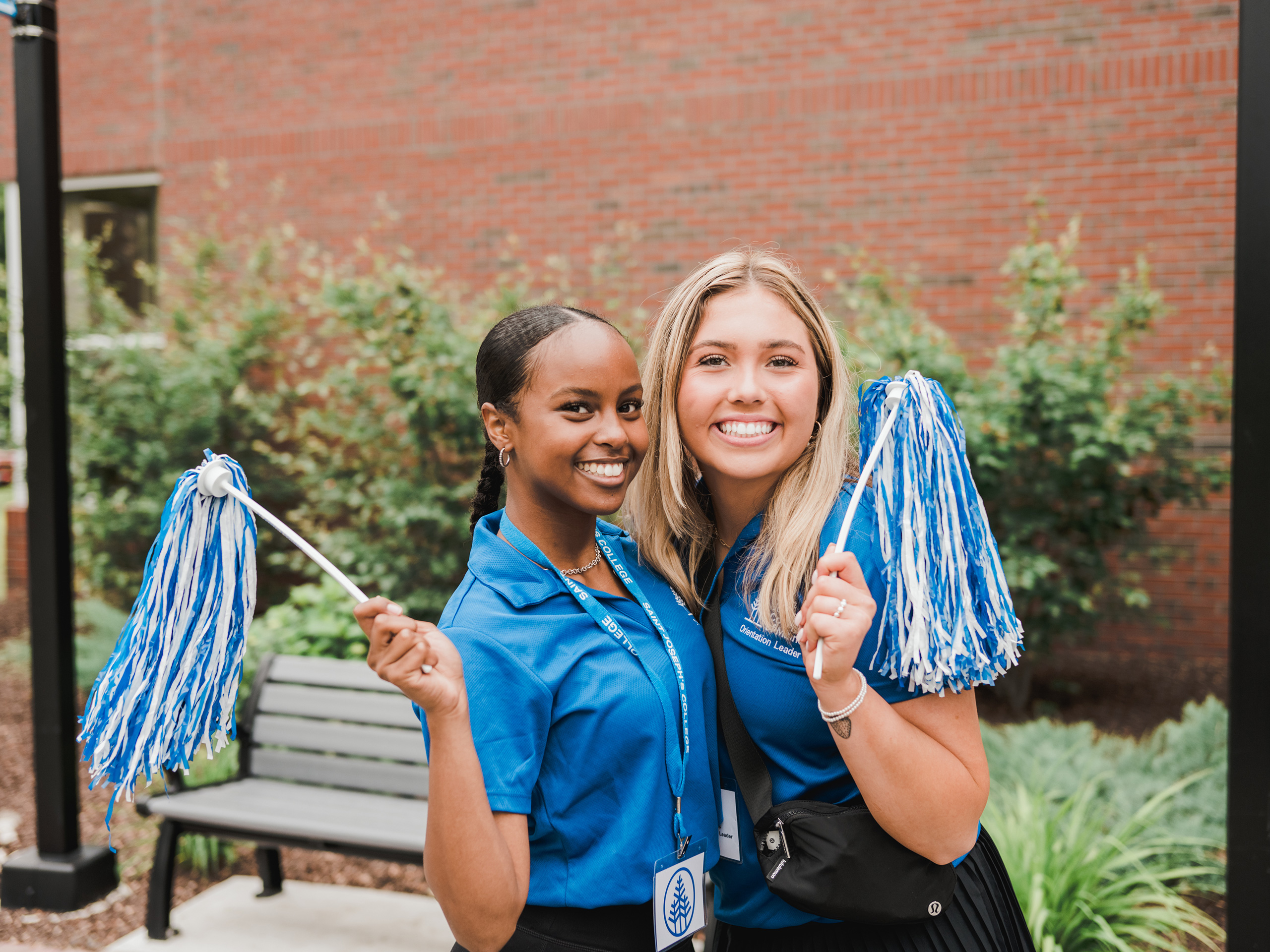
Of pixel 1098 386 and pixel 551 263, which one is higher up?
pixel 551 263

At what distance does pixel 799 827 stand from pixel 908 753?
0.22 meters

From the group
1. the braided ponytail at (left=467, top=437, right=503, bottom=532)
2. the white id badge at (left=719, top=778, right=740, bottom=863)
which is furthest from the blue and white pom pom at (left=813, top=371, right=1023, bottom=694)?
the braided ponytail at (left=467, top=437, right=503, bottom=532)

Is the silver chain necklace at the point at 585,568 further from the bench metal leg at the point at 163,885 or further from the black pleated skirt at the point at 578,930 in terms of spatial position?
the bench metal leg at the point at 163,885

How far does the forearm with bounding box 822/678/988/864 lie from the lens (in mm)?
1497

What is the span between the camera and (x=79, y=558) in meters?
7.47

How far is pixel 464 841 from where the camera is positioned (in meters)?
1.36

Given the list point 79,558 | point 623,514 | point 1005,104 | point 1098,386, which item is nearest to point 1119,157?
point 1005,104

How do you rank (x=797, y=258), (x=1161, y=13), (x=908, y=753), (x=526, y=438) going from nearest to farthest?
(x=908, y=753), (x=526, y=438), (x=1161, y=13), (x=797, y=258)

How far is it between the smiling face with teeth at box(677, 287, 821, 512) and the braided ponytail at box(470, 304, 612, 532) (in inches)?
8.8

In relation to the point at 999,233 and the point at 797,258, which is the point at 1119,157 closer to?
the point at 999,233

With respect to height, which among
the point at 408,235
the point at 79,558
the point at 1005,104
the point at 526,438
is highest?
the point at 1005,104

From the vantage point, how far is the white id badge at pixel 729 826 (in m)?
1.71

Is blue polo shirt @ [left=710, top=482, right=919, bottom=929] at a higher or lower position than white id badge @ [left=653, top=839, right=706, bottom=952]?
higher

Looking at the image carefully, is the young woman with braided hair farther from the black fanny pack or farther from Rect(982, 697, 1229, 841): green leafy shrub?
Rect(982, 697, 1229, 841): green leafy shrub
